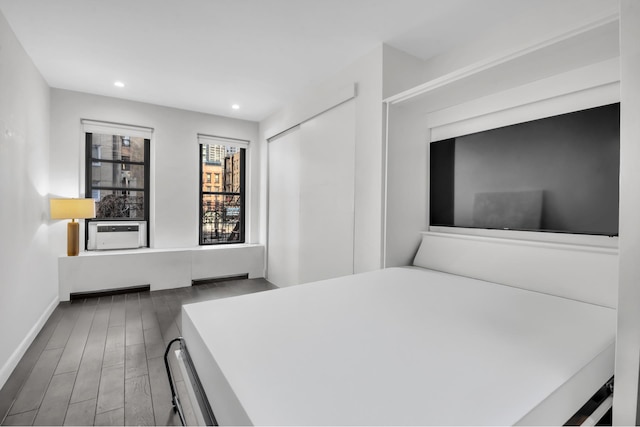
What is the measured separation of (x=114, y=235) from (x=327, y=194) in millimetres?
2962

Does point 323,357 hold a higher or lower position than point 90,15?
lower

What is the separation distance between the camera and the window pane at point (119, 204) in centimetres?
402

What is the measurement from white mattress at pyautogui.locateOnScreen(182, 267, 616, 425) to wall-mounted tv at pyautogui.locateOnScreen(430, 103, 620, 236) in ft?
1.93

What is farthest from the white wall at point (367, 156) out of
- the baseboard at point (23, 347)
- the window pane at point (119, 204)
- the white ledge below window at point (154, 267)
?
the window pane at point (119, 204)

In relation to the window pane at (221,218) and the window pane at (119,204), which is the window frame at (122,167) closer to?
the window pane at (119,204)

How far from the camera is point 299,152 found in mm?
3760

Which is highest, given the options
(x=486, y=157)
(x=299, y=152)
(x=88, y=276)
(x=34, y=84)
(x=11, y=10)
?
(x=11, y=10)

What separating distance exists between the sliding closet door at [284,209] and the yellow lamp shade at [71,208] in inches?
87.4

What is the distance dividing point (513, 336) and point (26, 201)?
365cm

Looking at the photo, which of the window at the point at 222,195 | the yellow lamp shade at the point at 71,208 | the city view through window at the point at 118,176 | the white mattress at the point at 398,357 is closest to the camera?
the white mattress at the point at 398,357

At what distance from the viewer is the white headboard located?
60.1 inches

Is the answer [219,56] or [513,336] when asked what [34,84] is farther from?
[513,336]

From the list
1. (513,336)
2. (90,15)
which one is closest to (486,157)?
(513,336)

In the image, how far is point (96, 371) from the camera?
199 cm
